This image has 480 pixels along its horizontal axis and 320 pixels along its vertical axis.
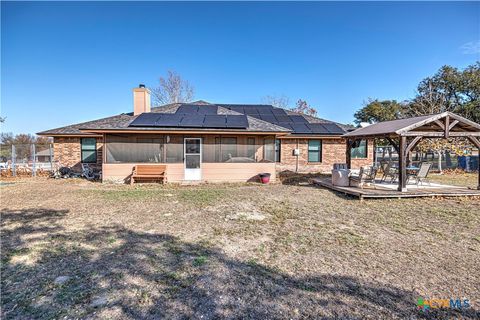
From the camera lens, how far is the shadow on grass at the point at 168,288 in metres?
2.45

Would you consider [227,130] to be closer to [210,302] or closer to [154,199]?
[154,199]

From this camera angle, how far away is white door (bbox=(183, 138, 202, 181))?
11.4 m

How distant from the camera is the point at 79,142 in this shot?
551 inches

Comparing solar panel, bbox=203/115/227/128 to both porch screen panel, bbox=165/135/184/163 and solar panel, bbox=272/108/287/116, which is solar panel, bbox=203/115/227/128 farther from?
solar panel, bbox=272/108/287/116

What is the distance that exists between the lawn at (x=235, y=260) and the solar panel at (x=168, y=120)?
5.13 metres

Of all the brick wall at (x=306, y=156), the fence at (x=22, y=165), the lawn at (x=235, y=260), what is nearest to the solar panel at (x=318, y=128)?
the brick wall at (x=306, y=156)

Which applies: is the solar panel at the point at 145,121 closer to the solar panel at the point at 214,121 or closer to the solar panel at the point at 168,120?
the solar panel at the point at 168,120

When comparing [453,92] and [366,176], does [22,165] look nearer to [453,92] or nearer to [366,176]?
[366,176]

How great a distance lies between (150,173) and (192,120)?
324cm

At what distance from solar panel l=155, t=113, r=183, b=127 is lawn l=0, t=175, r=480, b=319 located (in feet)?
16.8

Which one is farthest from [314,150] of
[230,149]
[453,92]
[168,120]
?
[453,92]

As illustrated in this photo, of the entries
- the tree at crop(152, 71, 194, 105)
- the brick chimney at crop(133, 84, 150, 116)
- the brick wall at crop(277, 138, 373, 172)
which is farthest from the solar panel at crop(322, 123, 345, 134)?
the tree at crop(152, 71, 194, 105)

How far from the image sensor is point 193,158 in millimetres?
11508

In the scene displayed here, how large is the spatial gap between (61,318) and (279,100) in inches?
1446
